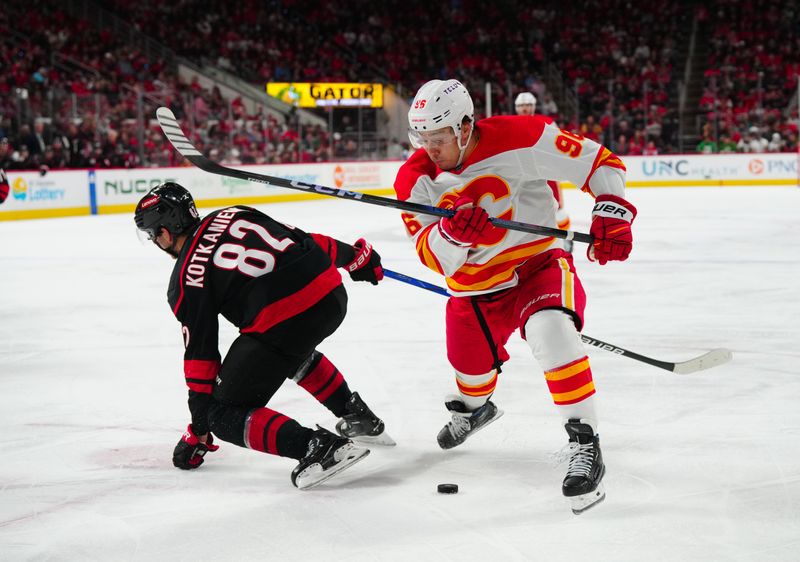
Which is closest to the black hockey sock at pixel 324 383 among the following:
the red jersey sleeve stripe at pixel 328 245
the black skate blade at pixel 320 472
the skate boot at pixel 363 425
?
the skate boot at pixel 363 425

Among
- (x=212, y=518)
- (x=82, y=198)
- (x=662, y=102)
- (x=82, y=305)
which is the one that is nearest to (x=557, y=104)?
(x=662, y=102)

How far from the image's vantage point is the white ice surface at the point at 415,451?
91.9 inches

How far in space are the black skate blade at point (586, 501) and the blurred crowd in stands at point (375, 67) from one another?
36.7ft

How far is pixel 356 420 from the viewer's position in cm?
313

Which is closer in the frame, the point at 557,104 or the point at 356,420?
the point at 356,420

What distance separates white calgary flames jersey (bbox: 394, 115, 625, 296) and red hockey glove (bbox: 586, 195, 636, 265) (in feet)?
0.26

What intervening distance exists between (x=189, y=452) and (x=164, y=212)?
0.74 meters

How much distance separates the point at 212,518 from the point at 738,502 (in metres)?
1.37

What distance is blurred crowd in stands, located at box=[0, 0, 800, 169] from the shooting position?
44.6ft

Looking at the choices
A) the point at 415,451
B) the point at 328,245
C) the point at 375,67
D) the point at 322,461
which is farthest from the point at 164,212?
the point at 375,67

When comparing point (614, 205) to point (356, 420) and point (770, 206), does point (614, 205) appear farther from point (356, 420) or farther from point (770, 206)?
point (770, 206)

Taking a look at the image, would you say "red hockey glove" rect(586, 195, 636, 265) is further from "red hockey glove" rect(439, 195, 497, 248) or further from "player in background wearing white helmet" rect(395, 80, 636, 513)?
"red hockey glove" rect(439, 195, 497, 248)

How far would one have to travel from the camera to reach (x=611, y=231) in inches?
108

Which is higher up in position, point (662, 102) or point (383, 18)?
point (383, 18)
